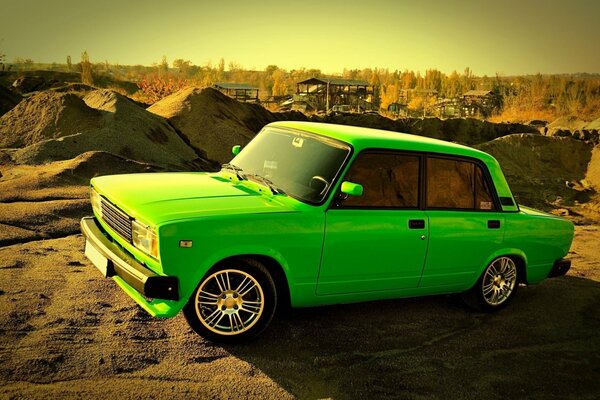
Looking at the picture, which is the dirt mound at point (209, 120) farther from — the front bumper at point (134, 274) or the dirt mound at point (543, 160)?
the front bumper at point (134, 274)

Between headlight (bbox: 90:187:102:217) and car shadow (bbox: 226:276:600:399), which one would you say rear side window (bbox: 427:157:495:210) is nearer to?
car shadow (bbox: 226:276:600:399)

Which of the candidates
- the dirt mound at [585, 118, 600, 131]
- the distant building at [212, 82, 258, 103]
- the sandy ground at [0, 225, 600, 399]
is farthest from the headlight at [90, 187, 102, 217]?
the distant building at [212, 82, 258, 103]

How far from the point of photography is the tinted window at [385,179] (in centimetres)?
528

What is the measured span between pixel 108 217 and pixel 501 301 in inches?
169

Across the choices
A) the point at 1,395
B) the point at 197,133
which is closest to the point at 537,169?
the point at 197,133

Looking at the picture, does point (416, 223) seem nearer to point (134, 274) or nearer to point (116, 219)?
point (134, 274)

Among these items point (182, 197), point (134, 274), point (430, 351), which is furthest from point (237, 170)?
point (430, 351)

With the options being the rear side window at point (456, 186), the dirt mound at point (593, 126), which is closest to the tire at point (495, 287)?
the rear side window at point (456, 186)

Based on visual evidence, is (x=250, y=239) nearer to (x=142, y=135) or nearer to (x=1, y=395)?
(x=1, y=395)

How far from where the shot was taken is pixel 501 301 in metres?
6.48

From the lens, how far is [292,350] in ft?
15.8

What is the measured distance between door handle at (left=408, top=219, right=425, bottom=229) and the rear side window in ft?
0.74

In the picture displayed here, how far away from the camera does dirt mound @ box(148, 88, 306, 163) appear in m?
18.5

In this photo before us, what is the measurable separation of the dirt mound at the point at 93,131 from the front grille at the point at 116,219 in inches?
351
